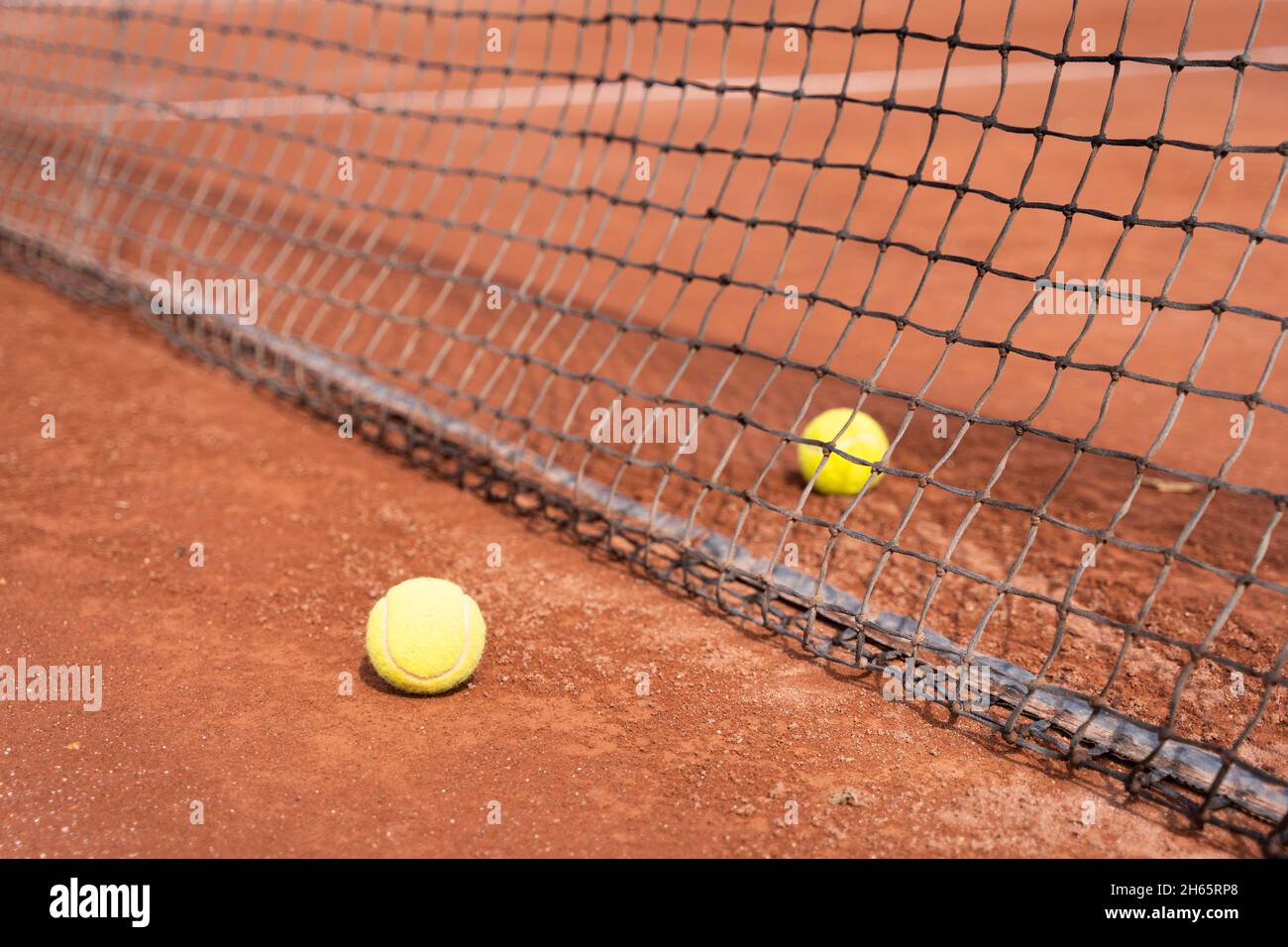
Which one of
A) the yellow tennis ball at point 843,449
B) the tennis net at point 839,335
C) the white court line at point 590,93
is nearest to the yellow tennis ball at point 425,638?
the tennis net at point 839,335

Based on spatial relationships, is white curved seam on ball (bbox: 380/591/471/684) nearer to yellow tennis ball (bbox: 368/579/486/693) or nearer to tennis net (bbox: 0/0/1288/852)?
yellow tennis ball (bbox: 368/579/486/693)

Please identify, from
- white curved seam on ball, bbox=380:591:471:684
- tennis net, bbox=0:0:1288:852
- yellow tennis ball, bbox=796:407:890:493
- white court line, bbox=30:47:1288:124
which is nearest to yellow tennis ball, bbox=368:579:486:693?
white curved seam on ball, bbox=380:591:471:684

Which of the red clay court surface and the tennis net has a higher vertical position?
the tennis net

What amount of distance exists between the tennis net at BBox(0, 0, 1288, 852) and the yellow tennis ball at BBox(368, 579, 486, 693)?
924 millimetres

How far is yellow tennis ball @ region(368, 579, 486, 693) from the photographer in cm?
310

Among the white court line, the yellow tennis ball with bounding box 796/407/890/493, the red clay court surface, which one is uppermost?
the white court line

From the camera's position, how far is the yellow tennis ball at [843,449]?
4.26 metres

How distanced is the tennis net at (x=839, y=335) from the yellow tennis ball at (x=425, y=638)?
92cm

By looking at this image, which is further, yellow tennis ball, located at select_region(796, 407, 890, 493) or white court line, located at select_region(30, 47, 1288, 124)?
white court line, located at select_region(30, 47, 1288, 124)

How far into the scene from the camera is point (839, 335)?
6.29 metres

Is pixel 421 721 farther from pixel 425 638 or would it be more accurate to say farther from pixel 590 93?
pixel 590 93

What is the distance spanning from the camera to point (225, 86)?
12375 millimetres
